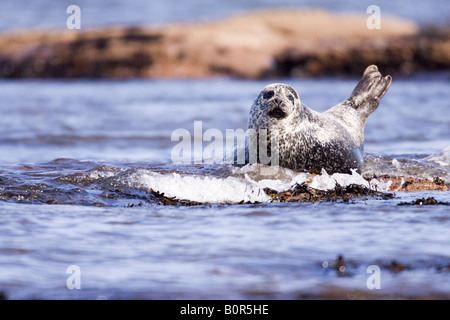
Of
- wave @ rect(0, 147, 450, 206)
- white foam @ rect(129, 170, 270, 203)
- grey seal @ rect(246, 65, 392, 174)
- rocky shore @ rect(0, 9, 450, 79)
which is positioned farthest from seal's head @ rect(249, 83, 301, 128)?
rocky shore @ rect(0, 9, 450, 79)

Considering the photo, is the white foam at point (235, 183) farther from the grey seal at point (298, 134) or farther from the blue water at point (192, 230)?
the grey seal at point (298, 134)

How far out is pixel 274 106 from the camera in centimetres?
562

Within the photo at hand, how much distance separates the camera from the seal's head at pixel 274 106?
562cm

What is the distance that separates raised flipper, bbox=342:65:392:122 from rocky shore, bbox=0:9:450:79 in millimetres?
9590

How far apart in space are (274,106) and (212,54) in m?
11.1

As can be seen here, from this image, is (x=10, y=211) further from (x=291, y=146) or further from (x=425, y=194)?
(x=425, y=194)

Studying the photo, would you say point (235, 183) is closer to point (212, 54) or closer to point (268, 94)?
point (268, 94)

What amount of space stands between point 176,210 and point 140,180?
0.73 metres

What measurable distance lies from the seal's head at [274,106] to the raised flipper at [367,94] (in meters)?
0.99

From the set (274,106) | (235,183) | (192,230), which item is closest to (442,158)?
(274,106)

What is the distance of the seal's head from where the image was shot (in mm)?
5621

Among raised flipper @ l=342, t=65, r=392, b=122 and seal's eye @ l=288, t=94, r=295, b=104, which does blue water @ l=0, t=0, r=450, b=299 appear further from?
seal's eye @ l=288, t=94, r=295, b=104

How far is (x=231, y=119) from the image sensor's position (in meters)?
10.8
